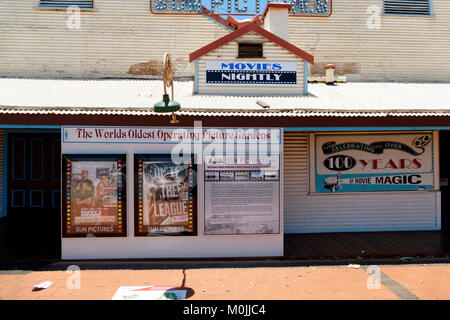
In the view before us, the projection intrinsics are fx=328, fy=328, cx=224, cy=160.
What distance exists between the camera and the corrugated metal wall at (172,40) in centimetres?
1109

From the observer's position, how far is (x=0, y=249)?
7.29 meters

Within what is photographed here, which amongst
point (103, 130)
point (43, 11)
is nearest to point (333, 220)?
point (103, 130)

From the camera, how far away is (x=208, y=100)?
793cm

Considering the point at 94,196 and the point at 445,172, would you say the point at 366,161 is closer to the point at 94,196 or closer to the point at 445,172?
the point at 445,172

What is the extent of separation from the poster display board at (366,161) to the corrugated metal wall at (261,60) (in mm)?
1649

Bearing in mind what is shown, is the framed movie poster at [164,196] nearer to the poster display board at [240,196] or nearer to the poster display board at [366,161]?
the poster display board at [240,196]

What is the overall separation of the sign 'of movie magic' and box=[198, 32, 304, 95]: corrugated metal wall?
0.11 meters

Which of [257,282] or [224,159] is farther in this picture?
[224,159]

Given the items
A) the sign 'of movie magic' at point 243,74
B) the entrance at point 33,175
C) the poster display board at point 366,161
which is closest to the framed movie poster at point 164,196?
the sign 'of movie magic' at point 243,74

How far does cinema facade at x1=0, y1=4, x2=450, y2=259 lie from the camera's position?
6.69 metres

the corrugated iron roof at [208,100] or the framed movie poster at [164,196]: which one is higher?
the corrugated iron roof at [208,100]

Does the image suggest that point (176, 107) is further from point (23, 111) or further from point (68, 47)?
point (68, 47)

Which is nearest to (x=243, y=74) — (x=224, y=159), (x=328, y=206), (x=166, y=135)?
(x=224, y=159)

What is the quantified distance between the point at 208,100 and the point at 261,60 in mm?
2140
